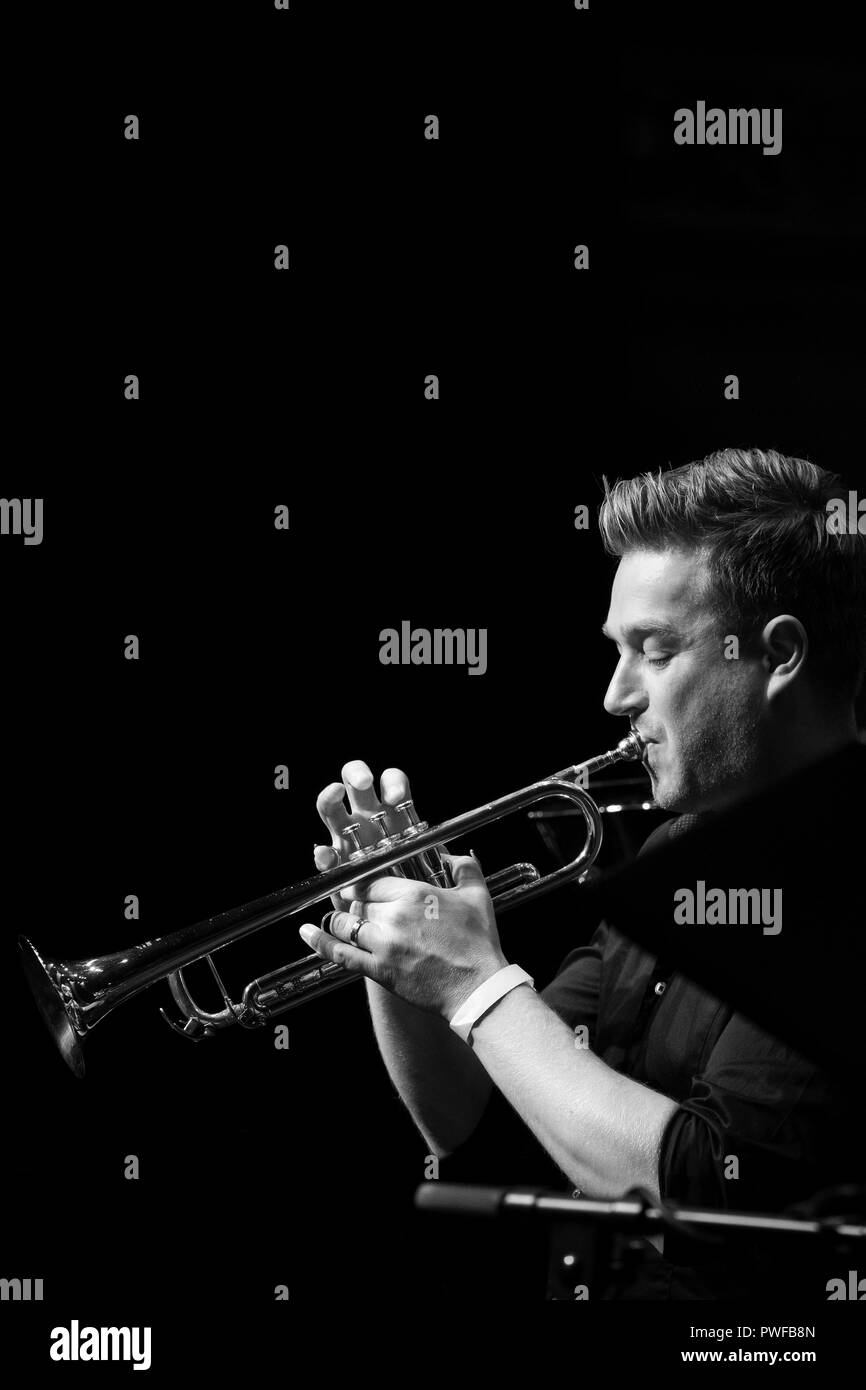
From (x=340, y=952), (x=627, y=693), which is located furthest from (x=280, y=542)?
(x=340, y=952)

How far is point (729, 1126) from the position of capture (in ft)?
6.50

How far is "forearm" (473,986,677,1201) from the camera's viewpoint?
6.50ft

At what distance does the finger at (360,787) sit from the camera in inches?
98.6

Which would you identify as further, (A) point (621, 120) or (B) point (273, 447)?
(A) point (621, 120)

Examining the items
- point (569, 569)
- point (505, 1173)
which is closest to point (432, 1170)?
point (505, 1173)

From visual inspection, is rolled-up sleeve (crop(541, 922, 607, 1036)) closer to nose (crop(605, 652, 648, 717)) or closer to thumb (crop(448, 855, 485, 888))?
thumb (crop(448, 855, 485, 888))

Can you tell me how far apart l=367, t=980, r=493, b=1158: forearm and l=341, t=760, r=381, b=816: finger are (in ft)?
1.19

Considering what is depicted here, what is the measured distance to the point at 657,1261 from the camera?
2.14 meters

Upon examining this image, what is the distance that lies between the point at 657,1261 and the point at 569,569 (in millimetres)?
1823

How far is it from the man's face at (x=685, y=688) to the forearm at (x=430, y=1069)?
64cm

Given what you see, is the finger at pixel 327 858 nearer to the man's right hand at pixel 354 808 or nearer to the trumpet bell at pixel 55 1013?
the man's right hand at pixel 354 808

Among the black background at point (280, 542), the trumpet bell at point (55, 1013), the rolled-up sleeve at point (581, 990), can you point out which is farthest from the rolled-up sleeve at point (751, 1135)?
the black background at point (280, 542)

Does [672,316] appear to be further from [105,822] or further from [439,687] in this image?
[105,822]
